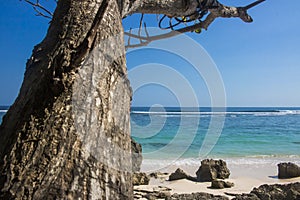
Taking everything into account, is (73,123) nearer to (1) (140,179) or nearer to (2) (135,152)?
(2) (135,152)

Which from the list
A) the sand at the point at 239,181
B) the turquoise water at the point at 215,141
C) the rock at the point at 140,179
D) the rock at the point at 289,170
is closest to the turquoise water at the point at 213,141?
the turquoise water at the point at 215,141

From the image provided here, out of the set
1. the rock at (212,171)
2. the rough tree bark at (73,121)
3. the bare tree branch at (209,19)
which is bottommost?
the rock at (212,171)

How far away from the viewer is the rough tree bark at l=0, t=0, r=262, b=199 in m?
0.67

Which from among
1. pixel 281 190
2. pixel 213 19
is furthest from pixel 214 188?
pixel 213 19

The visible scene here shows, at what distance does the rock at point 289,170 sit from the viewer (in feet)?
22.1

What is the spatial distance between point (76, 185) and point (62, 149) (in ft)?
0.32

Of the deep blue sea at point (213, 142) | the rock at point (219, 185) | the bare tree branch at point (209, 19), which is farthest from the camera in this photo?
the deep blue sea at point (213, 142)

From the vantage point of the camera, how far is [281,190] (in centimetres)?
318

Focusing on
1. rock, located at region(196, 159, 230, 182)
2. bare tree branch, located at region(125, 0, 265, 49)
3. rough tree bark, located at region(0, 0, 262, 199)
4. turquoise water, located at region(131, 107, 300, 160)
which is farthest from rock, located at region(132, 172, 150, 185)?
rough tree bark, located at region(0, 0, 262, 199)

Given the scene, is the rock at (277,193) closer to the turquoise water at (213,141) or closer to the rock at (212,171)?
the turquoise water at (213,141)

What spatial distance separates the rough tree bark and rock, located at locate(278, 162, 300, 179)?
709 centimetres

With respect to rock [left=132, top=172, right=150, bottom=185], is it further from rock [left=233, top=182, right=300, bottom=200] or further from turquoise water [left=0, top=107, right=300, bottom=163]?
rock [left=233, top=182, right=300, bottom=200]

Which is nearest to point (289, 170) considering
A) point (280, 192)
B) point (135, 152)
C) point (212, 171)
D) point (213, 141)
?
A: point (212, 171)

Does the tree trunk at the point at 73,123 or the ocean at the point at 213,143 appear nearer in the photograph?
the tree trunk at the point at 73,123
